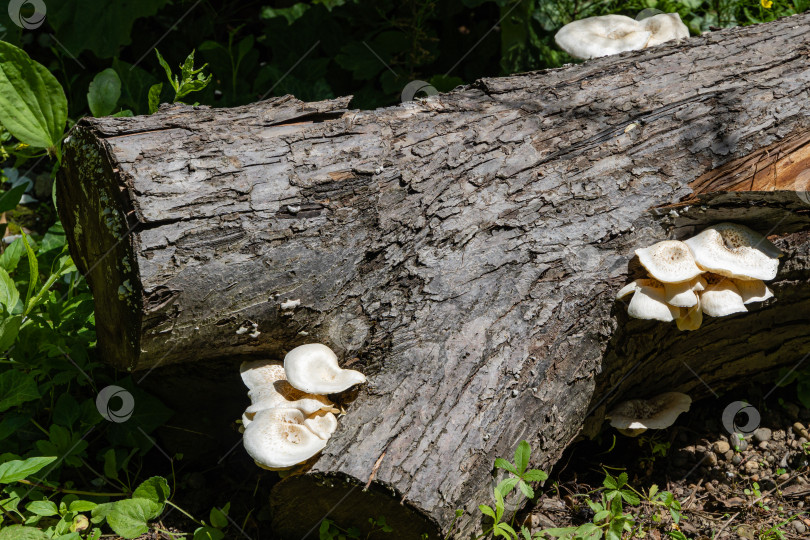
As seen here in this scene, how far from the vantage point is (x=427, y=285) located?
2375 millimetres

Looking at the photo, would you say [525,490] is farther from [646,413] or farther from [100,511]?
[100,511]

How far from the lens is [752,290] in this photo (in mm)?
2357

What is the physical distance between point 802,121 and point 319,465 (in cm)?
234

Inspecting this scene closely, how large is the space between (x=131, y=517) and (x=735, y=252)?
2419 mm

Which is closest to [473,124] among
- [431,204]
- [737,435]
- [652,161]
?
[431,204]

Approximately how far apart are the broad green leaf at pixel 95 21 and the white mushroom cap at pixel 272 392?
221 cm

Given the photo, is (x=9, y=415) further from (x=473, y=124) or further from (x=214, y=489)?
(x=473, y=124)

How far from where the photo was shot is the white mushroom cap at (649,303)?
7.43 ft

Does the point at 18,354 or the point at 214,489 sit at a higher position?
the point at 18,354

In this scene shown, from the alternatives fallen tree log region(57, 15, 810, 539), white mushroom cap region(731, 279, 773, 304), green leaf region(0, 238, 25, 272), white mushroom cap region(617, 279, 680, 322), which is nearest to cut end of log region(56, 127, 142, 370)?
fallen tree log region(57, 15, 810, 539)
